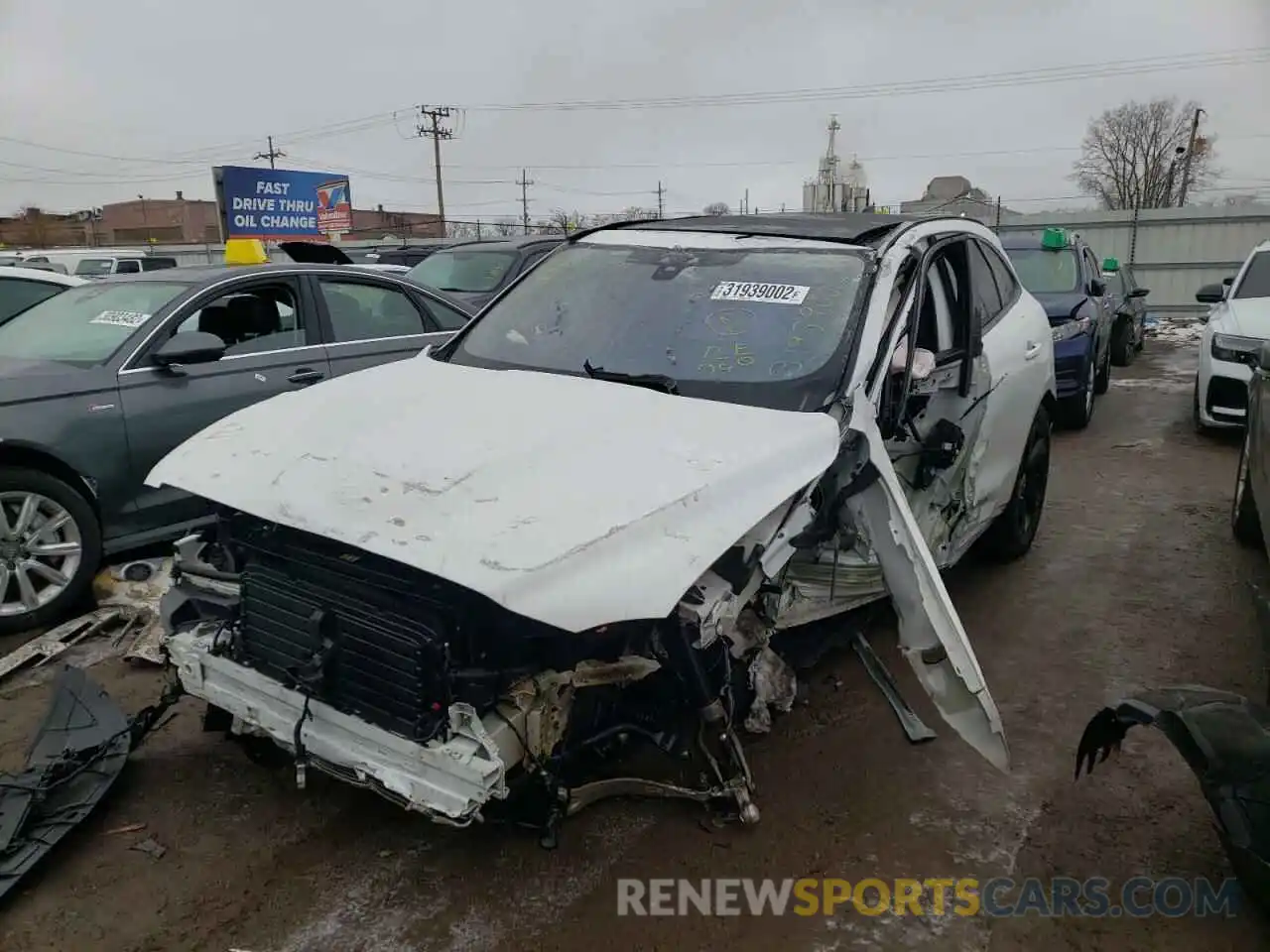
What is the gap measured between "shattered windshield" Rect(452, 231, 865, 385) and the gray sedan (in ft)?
5.87

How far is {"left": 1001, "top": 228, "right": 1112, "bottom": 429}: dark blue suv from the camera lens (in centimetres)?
831

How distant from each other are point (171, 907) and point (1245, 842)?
2877mm

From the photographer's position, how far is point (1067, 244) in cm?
960

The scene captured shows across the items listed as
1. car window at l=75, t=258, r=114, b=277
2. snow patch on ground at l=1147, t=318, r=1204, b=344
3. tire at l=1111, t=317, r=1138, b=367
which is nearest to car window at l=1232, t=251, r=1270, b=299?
tire at l=1111, t=317, r=1138, b=367

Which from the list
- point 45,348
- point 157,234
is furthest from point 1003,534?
point 157,234

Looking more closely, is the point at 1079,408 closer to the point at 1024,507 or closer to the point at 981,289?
the point at 1024,507

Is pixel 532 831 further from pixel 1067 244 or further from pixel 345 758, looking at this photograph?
pixel 1067 244

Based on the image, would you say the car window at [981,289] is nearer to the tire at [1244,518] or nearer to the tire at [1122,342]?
the tire at [1244,518]

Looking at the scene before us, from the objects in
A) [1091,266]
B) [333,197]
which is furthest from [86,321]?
[333,197]

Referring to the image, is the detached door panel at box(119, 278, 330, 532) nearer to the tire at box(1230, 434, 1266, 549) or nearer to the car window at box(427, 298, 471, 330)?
the car window at box(427, 298, 471, 330)

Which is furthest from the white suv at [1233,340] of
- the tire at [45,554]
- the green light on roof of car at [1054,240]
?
the tire at [45,554]

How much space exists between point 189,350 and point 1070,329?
24.1ft

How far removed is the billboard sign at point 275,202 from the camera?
26.5 meters

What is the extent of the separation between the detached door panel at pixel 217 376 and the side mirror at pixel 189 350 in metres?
0.10
